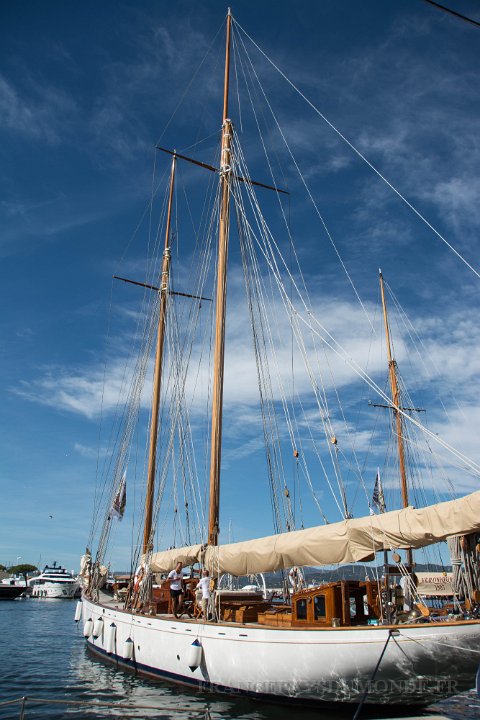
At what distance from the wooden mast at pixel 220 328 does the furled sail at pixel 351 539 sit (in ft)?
6.95

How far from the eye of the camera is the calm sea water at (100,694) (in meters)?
13.6

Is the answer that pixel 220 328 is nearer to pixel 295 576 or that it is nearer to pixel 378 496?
pixel 295 576

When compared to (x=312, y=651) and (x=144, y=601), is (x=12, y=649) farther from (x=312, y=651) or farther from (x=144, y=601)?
(x=312, y=651)

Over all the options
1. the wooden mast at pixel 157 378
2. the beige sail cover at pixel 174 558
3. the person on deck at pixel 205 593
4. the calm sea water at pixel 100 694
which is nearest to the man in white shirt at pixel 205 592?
the person on deck at pixel 205 593

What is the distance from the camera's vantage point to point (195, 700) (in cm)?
1530

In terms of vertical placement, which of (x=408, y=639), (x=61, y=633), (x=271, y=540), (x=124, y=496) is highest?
(x=124, y=496)

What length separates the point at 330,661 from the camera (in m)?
12.5

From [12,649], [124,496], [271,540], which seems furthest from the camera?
[124,496]

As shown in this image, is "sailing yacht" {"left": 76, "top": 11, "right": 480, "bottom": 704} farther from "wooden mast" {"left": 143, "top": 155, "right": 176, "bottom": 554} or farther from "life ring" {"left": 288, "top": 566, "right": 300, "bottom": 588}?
"wooden mast" {"left": 143, "top": 155, "right": 176, "bottom": 554}

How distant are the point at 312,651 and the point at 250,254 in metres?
17.5

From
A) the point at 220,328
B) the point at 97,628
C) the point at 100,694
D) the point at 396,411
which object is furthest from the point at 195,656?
the point at 396,411


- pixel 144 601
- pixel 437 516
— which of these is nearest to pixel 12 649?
pixel 144 601

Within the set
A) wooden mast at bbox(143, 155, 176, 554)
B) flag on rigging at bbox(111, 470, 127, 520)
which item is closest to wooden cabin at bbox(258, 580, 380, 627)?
wooden mast at bbox(143, 155, 176, 554)

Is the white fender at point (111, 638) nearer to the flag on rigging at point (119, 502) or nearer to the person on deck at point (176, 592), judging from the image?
the person on deck at point (176, 592)
